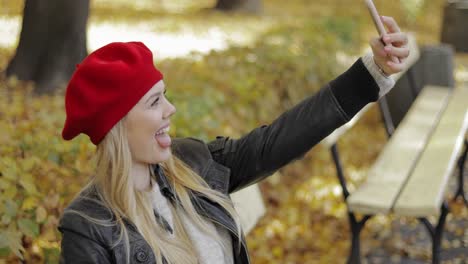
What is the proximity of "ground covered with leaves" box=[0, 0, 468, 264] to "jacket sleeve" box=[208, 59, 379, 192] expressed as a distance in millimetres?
810

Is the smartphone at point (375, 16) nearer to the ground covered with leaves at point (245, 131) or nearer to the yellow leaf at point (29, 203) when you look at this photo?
the ground covered with leaves at point (245, 131)

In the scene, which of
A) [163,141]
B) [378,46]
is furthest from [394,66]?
[163,141]

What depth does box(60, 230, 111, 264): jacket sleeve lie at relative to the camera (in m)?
2.21

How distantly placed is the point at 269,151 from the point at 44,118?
2244 millimetres

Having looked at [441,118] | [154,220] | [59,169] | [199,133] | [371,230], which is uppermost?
[154,220]

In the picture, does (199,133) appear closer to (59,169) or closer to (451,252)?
(59,169)

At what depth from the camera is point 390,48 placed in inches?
92.8

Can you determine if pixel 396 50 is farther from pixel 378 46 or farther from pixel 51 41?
pixel 51 41

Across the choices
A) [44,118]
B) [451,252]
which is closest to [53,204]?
[44,118]

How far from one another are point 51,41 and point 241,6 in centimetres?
717

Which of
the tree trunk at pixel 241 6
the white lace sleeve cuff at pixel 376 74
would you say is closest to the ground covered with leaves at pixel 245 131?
the white lace sleeve cuff at pixel 376 74

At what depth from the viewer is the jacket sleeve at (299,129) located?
8.48ft

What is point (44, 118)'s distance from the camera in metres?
4.59

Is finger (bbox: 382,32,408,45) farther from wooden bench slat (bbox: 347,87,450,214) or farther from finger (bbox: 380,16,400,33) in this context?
wooden bench slat (bbox: 347,87,450,214)
